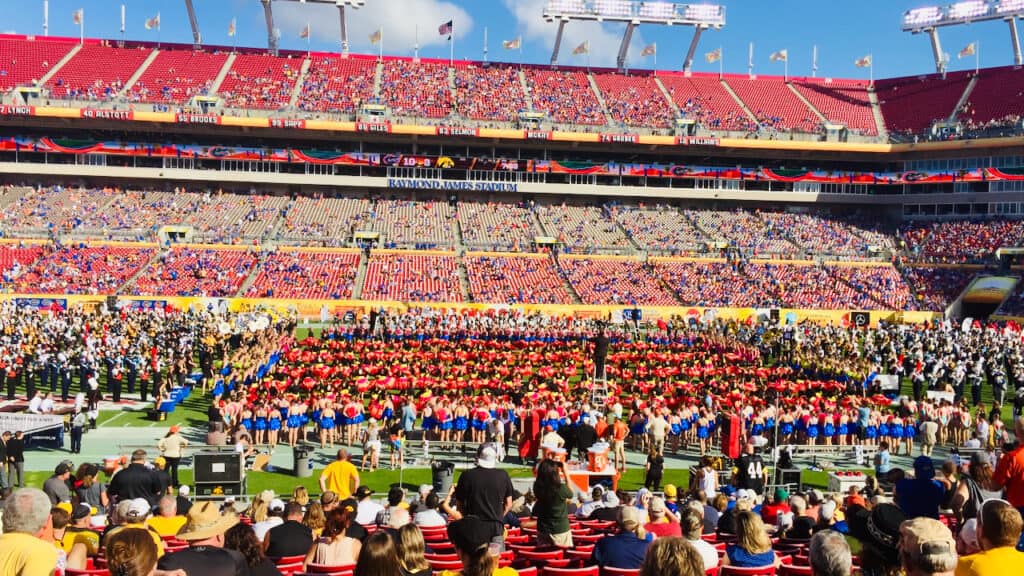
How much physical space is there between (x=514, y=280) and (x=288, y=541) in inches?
1486

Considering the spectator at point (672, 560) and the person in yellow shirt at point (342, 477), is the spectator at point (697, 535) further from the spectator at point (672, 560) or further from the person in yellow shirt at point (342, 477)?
the person in yellow shirt at point (342, 477)

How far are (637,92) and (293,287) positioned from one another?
33.5m

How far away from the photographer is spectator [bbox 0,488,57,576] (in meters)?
4.19

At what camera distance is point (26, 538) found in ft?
14.1

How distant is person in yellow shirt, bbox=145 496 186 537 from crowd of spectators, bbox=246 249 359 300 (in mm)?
32983

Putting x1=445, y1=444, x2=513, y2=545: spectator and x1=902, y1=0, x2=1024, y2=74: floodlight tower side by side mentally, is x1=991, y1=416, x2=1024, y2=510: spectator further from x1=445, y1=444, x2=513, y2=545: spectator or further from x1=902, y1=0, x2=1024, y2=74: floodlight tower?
x1=902, y1=0, x2=1024, y2=74: floodlight tower

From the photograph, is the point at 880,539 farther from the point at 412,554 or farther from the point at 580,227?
the point at 580,227

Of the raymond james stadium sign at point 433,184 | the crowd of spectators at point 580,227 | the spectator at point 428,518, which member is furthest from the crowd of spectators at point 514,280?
the spectator at point 428,518

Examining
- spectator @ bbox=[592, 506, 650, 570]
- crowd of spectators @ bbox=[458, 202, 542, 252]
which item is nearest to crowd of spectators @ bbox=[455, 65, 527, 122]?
crowd of spectators @ bbox=[458, 202, 542, 252]

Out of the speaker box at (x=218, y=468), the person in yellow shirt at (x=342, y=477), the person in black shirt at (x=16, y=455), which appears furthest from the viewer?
the person in black shirt at (x=16, y=455)

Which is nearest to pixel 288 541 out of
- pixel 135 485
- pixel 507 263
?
pixel 135 485

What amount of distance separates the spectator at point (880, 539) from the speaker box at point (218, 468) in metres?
9.34

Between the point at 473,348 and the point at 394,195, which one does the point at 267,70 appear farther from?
the point at 473,348

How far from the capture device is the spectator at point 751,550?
5691mm
